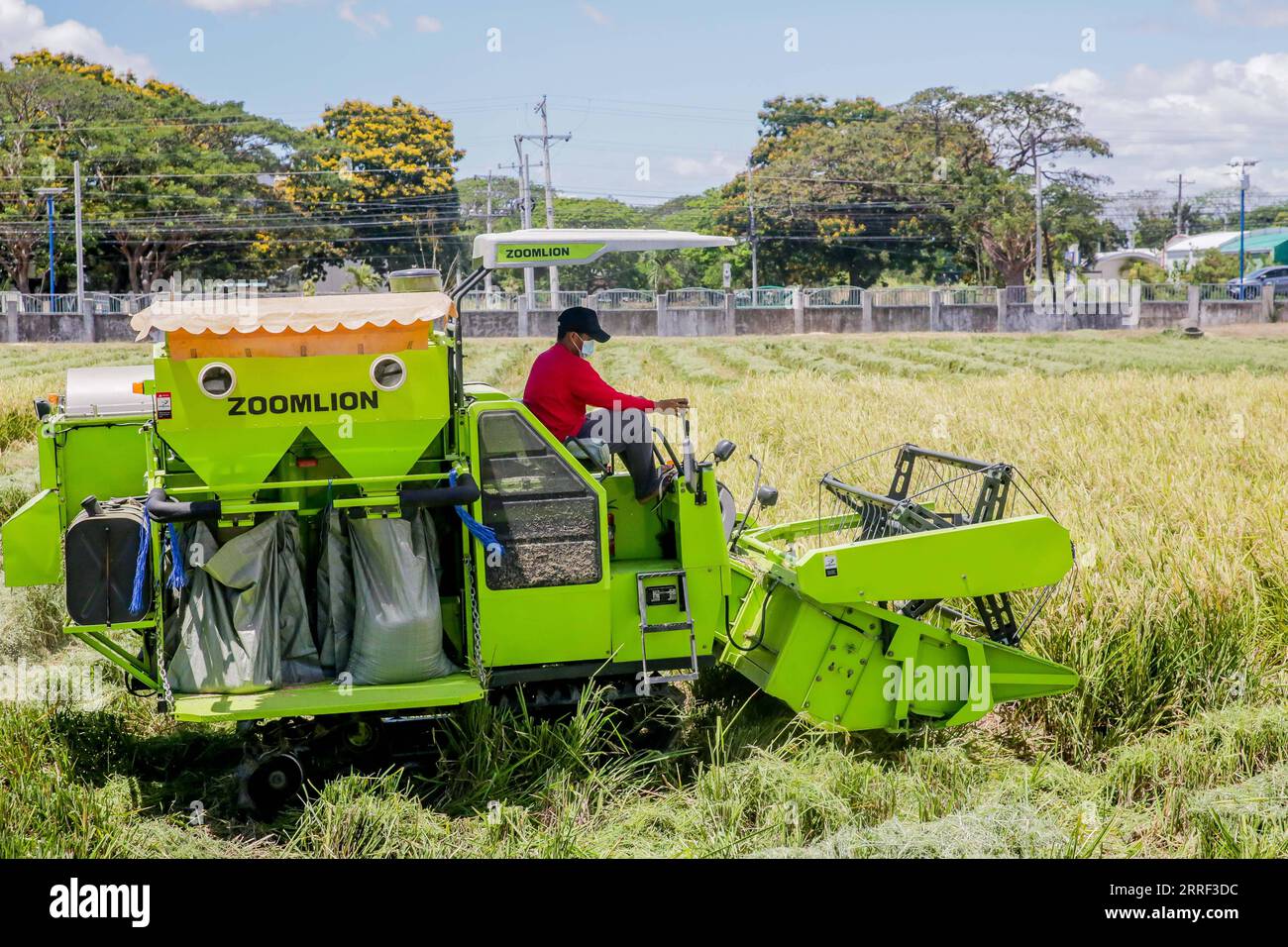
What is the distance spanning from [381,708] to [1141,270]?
213 feet

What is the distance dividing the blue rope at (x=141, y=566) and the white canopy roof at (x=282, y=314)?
941 millimetres

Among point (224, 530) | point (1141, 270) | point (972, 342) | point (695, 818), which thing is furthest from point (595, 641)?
point (1141, 270)

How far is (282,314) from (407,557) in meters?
1.34

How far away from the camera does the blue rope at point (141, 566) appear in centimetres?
604

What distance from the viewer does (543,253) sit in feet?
21.6

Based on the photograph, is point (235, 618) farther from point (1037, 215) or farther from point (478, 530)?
point (1037, 215)

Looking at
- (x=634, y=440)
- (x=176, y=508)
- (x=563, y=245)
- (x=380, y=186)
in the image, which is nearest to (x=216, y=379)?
(x=176, y=508)

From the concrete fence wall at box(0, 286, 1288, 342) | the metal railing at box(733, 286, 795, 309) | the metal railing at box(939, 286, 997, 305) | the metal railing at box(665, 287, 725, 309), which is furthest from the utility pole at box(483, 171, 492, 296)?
the metal railing at box(939, 286, 997, 305)

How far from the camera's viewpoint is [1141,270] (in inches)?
2532

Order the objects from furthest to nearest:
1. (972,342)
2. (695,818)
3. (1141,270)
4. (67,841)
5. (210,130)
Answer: (1141,270)
(210,130)
(972,342)
(695,818)
(67,841)

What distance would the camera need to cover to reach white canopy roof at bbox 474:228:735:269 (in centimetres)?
652

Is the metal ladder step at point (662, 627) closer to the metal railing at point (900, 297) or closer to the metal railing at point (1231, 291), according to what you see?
the metal railing at point (900, 297)

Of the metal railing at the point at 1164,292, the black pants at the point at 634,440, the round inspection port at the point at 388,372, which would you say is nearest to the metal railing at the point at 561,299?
the metal railing at the point at 1164,292

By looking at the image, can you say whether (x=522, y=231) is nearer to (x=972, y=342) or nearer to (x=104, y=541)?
(x=104, y=541)
